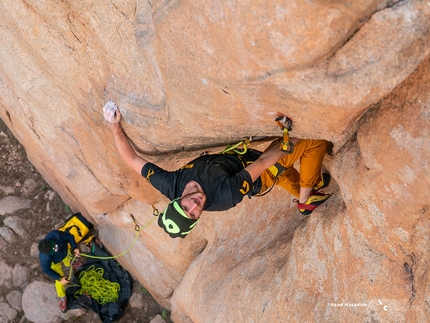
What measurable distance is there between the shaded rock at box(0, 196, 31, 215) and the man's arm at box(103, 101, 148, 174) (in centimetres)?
447

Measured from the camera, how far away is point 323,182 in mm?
4031

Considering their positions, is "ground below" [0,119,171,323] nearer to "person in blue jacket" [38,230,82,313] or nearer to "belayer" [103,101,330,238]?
"person in blue jacket" [38,230,82,313]

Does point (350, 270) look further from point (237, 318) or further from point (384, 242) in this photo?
point (237, 318)

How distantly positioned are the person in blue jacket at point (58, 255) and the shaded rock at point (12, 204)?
4.06 feet

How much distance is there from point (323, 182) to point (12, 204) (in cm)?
562

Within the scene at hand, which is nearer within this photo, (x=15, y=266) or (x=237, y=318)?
(x=237, y=318)

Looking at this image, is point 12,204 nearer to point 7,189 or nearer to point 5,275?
point 7,189

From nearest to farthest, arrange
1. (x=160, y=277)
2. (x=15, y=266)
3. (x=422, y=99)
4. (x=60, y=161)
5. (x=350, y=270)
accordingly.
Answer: (x=422, y=99)
(x=350, y=270)
(x=60, y=161)
(x=160, y=277)
(x=15, y=266)

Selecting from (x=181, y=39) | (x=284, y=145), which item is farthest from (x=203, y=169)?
(x=181, y=39)

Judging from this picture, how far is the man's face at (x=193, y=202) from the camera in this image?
10.3 feet

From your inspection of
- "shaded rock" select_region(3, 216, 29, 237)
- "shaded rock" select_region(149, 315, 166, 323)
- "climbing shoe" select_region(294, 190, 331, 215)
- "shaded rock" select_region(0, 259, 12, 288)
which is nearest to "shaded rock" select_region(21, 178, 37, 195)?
"shaded rock" select_region(3, 216, 29, 237)

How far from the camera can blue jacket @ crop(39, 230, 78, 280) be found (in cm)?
624

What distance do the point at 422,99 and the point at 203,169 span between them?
5.61 feet

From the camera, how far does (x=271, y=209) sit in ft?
15.1
